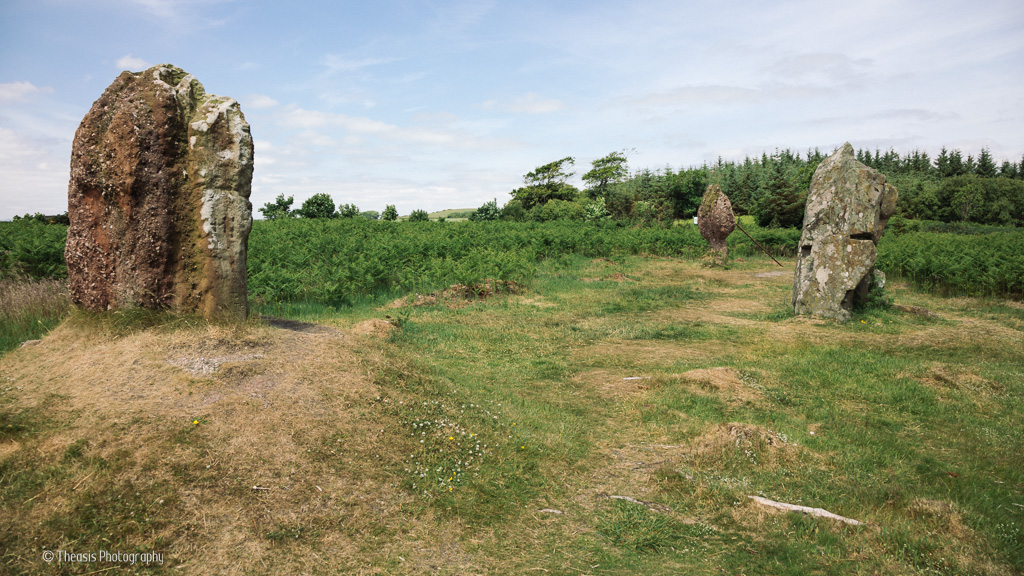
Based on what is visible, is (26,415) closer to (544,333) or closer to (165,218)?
(165,218)

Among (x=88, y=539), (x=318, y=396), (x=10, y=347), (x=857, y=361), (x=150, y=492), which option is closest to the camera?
(x=88, y=539)

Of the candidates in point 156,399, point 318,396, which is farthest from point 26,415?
point 318,396

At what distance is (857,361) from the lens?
8414 millimetres

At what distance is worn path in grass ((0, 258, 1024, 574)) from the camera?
3727 mm

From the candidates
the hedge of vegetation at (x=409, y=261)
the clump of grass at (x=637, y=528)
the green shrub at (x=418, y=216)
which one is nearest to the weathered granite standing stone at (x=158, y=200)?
the hedge of vegetation at (x=409, y=261)

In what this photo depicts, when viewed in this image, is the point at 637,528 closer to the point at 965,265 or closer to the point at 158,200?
the point at 158,200

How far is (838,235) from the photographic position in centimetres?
1102

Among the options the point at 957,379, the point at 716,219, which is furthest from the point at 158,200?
the point at 716,219

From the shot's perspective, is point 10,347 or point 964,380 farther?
point 964,380

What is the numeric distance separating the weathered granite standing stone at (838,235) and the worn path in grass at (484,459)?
3.05 m

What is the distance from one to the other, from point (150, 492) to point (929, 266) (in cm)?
1872

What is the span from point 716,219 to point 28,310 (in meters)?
20.1

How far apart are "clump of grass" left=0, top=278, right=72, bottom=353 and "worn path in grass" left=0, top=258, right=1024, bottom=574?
189 cm

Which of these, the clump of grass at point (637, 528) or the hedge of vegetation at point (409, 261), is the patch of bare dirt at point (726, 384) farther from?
the hedge of vegetation at point (409, 261)
